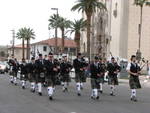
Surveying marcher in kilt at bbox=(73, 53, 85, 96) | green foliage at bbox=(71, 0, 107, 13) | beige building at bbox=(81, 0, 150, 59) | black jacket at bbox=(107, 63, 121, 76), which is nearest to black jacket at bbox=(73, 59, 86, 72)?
marcher in kilt at bbox=(73, 53, 85, 96)

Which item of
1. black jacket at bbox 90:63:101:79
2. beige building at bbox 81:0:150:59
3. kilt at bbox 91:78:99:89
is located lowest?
kilt at bbox 91:78:99:89

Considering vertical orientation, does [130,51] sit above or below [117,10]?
below

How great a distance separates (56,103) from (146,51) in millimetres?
65168

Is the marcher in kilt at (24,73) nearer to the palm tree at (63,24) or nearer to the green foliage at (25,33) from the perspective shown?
the palm tree at (63,24)

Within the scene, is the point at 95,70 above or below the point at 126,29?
below

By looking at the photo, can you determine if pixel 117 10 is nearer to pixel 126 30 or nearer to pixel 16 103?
pixel 126 30

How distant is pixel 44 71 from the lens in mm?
22047

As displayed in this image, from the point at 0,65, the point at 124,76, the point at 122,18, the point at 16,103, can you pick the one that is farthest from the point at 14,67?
the point at 122,18

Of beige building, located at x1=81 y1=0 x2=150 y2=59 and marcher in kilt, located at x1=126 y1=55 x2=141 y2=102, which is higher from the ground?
beige building, located at x1=81 y1=0 x2=150 y2=59

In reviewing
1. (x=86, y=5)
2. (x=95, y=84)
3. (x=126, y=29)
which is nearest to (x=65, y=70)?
(x=95, y=84)

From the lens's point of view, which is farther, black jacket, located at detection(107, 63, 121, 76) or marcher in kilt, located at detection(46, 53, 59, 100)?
black jacket, located at detection(107, 63, 121, 76)

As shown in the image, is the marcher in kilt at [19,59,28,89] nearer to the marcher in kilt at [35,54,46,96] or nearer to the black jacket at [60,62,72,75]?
the black jacket at [60,62,72,75]

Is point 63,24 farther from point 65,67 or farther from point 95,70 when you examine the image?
point 95,70

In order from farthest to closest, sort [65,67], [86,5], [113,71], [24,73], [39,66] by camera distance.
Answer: [86,5], [24,73], [65,67], [113,71], [39,66]
